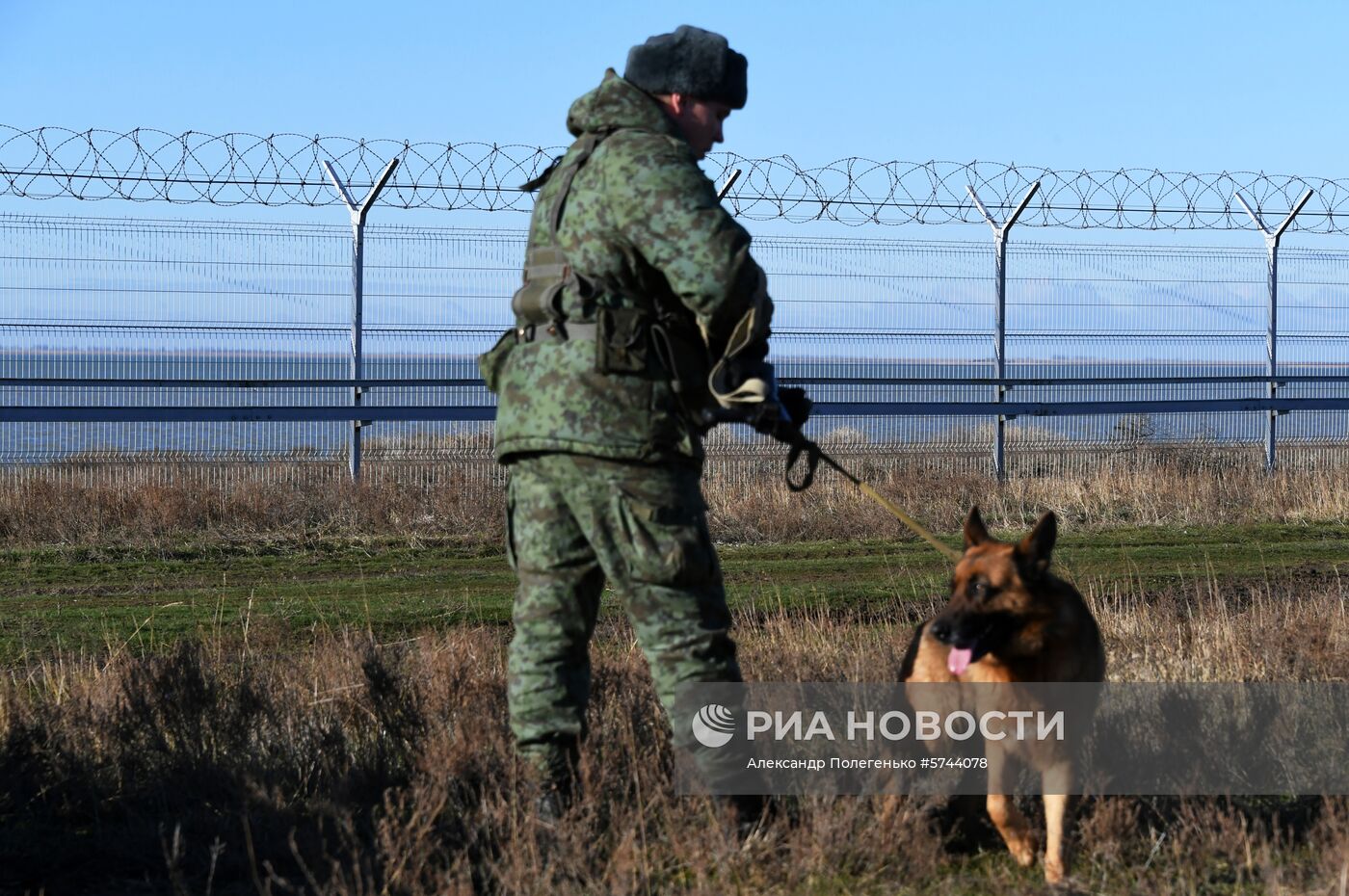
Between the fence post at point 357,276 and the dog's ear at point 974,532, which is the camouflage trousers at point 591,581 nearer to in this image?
the dog's ear at point 974,532

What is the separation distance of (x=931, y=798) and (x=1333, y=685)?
7.38ft

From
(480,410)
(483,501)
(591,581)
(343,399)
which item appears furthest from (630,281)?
(343,399)

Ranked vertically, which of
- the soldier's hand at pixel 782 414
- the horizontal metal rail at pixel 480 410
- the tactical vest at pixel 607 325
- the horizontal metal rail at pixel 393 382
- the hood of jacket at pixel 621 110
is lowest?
the horizontal metal rail at pixel 480 410

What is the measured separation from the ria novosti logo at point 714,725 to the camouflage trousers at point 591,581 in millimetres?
82

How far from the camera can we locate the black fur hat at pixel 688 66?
13.8ft

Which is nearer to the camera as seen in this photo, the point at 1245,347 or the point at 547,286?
the point at 547,286

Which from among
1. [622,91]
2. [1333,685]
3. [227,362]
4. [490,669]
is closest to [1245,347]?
[227,362]

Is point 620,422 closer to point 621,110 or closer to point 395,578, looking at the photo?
point 621,110

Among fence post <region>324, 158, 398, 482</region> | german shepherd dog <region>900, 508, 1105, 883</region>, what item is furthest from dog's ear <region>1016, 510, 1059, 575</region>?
fence post <region>324, 158, 398, 482</region>

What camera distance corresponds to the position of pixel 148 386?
14305 mm

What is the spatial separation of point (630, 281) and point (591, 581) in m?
0.81

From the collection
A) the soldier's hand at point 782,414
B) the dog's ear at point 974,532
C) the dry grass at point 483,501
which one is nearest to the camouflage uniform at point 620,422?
the soldier's hand at point 782,414

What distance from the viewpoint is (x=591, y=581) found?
429cm

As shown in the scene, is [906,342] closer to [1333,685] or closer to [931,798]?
[1333,685]
